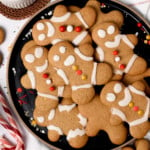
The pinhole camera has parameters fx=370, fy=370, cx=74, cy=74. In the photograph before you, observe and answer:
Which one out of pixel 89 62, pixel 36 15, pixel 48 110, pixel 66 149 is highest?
pixel 36 15

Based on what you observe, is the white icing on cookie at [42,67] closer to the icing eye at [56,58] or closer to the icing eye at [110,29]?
the icing eye at [56,58]

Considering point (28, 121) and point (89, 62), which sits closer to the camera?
point (89, 62)

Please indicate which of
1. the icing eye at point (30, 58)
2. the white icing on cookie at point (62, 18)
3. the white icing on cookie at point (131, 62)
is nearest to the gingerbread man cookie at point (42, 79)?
the icing eye at point (30, 58)

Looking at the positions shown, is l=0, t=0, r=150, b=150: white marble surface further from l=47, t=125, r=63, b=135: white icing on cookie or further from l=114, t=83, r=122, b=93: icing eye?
l=114, t=83, r=122, b=93: icing eye

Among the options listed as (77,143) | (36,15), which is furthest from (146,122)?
(36,15)

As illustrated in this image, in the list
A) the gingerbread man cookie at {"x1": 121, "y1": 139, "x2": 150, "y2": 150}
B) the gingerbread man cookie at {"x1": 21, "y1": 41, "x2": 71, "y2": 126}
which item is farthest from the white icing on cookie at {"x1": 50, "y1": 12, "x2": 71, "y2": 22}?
the gingerbread man cookie at {"x1": 121, "y1": 139, "x2": 150, "y2": 150}

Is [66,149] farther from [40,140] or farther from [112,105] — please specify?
[112,105]

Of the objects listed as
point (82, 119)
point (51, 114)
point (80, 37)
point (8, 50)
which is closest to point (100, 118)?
point (82, 119)
